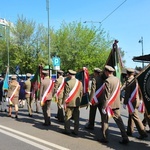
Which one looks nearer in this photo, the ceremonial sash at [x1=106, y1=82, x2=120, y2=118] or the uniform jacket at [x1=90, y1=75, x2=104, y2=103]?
the ceremonial sash at [x1=106, y1=82, x2=120, y2=118]

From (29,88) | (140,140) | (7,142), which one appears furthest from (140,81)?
(29,88)

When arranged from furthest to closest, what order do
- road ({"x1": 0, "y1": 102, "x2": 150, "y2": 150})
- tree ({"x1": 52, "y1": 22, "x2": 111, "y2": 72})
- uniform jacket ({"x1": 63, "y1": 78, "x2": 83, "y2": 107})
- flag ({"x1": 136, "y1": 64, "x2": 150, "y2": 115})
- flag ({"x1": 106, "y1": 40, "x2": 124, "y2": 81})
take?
tree ({"x1": 52, "y1": 22, "x2": 111, "y2": 72})
flag ({"x1": 106, "y1": 40, "x2": 124, "y2": 81})
uniform jacket ({"x1": 63, "y1": 78, "x2": 83, "y2": 107})
road ({"x1": 0, "y1": 102, "x2": 150, "y2": 150})
flag ({"x1": 136, "y1": 64, "x2": 150, "y2": 115})

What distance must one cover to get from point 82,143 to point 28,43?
1451 inches

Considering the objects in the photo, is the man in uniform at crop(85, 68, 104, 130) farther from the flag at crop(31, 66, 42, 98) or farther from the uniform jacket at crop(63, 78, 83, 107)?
the flag at crop(31, 66, 42, 98)

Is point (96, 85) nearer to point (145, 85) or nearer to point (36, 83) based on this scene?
point (145, 85)

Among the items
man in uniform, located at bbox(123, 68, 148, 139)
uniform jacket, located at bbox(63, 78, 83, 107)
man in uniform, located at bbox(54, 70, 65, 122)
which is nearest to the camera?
man in uniform, located at bbox(123, 68, 148, 139)

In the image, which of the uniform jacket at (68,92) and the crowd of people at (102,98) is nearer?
the crowd of people at (102,98)

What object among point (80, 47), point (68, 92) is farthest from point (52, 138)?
point (80, 47)

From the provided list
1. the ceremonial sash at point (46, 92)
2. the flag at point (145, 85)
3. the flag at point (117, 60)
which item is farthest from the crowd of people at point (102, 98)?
the flag at point (117, 60)

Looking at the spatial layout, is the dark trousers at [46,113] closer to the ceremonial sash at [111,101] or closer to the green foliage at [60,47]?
the ceremonial sash at [111,101]

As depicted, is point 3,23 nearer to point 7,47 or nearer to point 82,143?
point 7,47

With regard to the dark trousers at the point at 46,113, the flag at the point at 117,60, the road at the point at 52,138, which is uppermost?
the flag at the point at 117,60

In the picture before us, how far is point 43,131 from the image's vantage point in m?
9.83

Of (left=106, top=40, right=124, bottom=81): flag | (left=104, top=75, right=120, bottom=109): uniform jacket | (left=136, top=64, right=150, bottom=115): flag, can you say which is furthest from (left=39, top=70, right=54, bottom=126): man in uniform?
(left=136, top=64, right=150, bottom=115): flag
